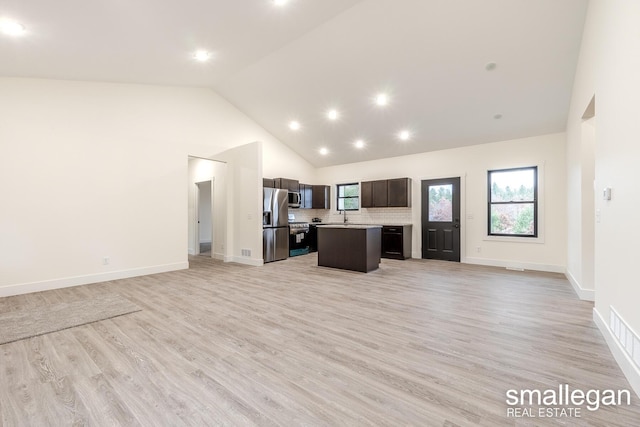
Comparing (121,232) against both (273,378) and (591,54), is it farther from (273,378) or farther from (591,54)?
(591,54)

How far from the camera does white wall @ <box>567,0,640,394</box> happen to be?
1939 millimetres

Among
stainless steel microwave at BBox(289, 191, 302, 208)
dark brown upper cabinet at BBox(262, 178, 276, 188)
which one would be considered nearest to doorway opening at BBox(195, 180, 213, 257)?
dark brown upper cabinet at BBox(262, 178, 276, 188)

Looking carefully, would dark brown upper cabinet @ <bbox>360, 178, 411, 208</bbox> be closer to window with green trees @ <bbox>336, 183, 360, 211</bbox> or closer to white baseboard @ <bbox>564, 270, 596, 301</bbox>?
window with green trees @ <bbox>336, 183, 360, 211</bbox>

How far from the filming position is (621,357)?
83.0 inches

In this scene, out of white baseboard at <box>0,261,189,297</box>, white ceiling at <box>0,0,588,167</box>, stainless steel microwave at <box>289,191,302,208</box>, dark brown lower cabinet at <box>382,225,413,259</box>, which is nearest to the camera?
white ceiling at <box>0,0,588,167</box>

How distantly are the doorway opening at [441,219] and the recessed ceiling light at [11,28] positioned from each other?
7.38 m

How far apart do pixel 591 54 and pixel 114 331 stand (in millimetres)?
5907

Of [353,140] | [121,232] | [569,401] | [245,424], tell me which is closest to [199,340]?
[245,424]

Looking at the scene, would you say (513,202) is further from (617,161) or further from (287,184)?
(287,184)

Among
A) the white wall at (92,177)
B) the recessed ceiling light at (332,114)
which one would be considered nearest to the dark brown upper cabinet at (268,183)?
the white wall at (92,177)

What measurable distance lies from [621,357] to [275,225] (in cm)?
583

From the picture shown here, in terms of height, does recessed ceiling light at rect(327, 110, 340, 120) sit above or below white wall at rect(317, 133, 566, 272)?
above

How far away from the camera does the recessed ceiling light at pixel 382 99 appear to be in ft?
17.9

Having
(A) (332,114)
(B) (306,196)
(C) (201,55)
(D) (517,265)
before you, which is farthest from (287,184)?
(D) (517,265)
